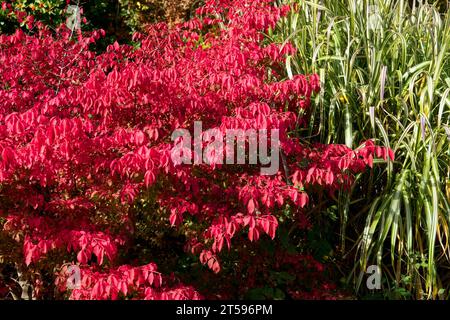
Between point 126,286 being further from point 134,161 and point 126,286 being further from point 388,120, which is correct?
point 388,120

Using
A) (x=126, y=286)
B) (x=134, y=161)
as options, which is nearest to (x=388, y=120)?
(x=134, y=161)

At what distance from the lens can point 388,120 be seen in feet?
18.2

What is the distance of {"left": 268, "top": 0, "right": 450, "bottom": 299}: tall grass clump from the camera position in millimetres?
A: 5031

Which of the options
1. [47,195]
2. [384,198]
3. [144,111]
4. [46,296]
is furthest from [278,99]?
[46,296]

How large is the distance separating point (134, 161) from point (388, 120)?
2.59m

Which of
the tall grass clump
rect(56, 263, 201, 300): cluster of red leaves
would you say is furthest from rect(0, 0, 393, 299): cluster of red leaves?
the tall grass clump

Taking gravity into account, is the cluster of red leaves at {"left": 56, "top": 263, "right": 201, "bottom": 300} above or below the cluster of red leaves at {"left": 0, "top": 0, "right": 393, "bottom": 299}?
below

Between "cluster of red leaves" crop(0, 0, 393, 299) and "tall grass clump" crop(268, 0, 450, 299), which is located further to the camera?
"tall grass clump" crop(268, 0, 450, 299)

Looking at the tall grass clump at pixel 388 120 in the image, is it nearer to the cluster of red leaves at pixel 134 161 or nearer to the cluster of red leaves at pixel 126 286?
the cluster of red leaves at pixel 134 161

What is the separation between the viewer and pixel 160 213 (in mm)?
4309

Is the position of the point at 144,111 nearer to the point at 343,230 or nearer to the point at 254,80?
the point at 254,80

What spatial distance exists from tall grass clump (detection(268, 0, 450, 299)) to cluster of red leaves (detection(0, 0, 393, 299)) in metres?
0.80

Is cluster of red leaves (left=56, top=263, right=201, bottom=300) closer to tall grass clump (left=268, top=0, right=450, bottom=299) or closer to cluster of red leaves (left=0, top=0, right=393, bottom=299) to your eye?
cluster of red leaves (left=0, top=0, right=393, bottom=299)

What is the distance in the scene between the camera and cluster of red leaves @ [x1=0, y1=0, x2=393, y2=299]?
3.84 meters
